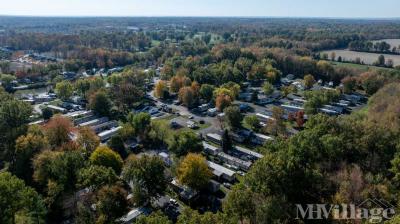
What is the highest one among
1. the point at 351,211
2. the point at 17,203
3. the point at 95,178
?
the point at 95,178

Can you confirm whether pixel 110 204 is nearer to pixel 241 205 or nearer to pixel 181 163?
pixel 181 163

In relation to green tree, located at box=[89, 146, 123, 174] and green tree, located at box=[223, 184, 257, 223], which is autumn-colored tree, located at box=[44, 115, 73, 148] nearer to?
green tree, located at box=[89, 146, 123, 174]

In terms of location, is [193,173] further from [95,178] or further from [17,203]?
[17,203]

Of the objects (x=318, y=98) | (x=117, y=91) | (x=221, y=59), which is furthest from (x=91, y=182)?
(x=221, y=59)

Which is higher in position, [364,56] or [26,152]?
[364,56]

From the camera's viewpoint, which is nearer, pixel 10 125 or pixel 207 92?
pixel 10 125

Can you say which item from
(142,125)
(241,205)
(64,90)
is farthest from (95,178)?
(64,90)

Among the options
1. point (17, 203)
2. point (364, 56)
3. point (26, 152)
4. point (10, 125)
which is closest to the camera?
point (17, 203)

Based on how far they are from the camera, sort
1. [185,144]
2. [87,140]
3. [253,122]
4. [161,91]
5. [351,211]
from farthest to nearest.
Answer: [161,91] → [253,122] → [185,144] → [87,140] → [351,211]
